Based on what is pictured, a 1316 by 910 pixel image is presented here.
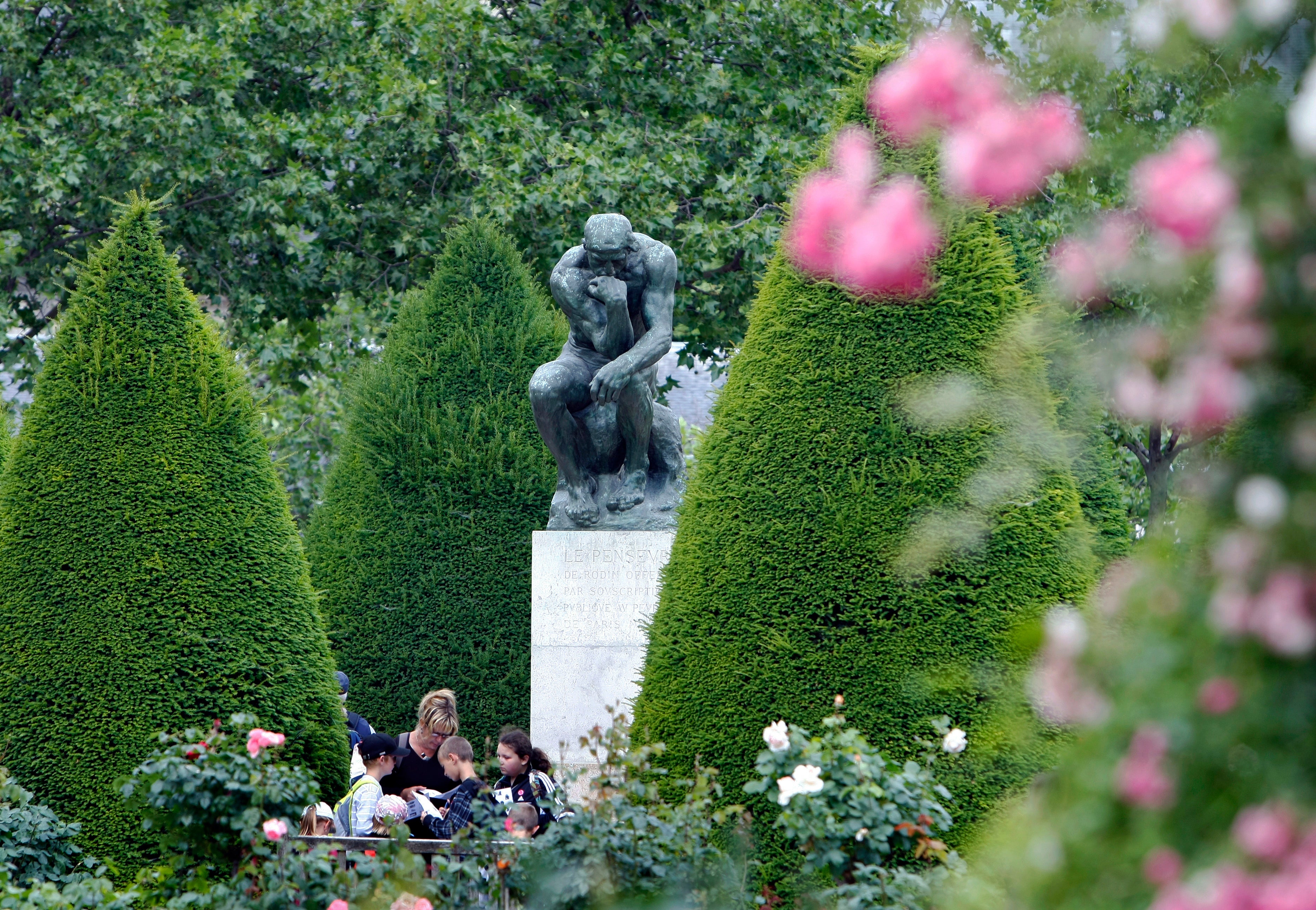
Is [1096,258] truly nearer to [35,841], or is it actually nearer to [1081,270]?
[1081,270]

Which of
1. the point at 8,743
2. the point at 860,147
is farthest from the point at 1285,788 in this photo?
the point at 8,743

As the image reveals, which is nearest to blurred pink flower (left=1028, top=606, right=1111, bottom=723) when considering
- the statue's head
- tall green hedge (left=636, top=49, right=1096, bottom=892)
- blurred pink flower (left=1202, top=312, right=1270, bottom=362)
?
blurred pink flower (left=1202, top=312, right=1270, bottom=362)

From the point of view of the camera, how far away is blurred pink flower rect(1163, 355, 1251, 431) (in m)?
1.37

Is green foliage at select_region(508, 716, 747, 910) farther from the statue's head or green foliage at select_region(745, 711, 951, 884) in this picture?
the statue's head

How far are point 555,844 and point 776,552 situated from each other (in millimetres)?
1382

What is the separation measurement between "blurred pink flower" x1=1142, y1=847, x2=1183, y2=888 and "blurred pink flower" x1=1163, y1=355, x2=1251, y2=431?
1.35 ft

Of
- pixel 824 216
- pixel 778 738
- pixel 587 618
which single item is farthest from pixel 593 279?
pixel 824 216

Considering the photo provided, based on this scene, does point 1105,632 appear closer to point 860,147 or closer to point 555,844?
point 860,147

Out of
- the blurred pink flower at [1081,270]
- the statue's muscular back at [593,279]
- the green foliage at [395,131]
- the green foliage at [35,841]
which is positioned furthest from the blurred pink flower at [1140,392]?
the green foliage at [395,131]

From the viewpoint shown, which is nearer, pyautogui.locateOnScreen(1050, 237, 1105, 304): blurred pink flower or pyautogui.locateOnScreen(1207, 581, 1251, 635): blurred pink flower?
pyautogui.locateOnScreen(1207, 581, 1251, 635): blurred pink flower

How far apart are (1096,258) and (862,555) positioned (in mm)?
3725

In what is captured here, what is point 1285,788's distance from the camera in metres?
1.32

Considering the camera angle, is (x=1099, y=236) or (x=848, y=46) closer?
(x=1099, y=236)

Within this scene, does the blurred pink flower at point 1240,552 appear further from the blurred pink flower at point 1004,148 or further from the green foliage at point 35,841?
the green foliage at point 35,841
